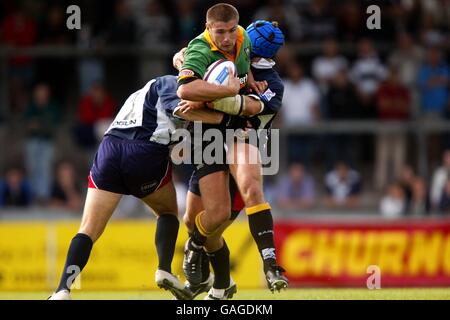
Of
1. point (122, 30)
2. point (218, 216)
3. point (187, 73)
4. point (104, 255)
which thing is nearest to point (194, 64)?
point (187, 73)

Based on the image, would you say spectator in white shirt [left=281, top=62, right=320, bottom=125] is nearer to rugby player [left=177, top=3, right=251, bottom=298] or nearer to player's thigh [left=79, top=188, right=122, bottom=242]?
rugby player [left=177, top=3, right=251, bottom=298]

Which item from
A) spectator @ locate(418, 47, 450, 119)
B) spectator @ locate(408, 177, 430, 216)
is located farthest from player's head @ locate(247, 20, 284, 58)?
spectator @ locate(418, 47, 450, 119)

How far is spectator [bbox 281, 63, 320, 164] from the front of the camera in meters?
17.1

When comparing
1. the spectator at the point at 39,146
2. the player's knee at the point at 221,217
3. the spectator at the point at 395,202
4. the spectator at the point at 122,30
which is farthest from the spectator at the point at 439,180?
the player's knee at the point at 221,217

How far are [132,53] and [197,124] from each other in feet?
28.9

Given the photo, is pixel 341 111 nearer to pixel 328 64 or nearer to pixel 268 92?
pixel 328 64

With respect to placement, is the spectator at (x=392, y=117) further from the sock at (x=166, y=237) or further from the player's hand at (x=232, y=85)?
the player's hand at (x=232, y=85)

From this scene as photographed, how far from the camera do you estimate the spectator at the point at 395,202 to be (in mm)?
16797

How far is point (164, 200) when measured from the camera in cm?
973

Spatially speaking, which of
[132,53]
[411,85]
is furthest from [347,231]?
[132,53]

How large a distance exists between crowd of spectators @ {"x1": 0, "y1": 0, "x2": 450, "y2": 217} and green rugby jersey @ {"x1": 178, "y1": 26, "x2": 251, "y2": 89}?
7482 millimetres

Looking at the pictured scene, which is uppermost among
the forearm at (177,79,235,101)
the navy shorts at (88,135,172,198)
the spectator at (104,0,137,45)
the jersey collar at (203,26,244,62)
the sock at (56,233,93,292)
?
the spectator at (104,0,137,45)

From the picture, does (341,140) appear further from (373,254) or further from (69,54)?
(69,54)

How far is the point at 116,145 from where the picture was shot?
30.7ft
